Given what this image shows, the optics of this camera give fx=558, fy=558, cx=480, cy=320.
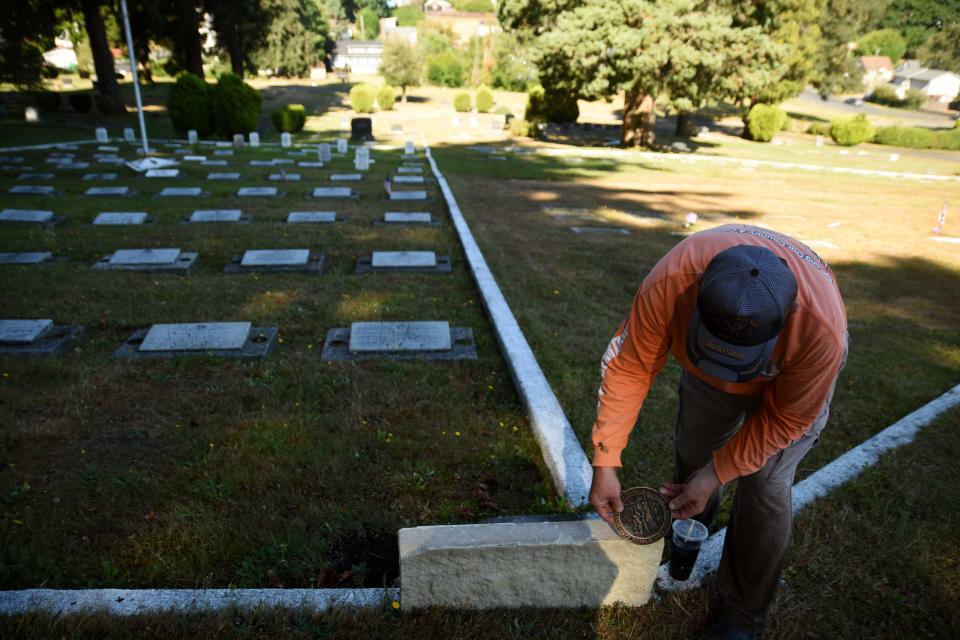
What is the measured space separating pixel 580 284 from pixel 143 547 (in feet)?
15.7

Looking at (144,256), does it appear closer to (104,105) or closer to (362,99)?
(104,105)

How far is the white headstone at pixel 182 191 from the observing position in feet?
32.8

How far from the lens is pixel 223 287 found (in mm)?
5684

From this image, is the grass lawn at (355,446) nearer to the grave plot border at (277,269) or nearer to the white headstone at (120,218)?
the grave plot border at (277,269)

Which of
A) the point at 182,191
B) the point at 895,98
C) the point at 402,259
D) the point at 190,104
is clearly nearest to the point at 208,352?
the point at 402,259

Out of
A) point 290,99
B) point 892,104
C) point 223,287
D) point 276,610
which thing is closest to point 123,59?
point 290,99

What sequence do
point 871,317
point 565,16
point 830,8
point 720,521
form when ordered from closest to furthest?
1. point 720,521
2. point 871,317
3. point 565,16
4. point 830,8

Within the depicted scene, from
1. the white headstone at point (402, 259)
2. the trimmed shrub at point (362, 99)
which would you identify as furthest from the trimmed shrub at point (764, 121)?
the white headstone at point (402, 259)

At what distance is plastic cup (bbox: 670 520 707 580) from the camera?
2266 mm

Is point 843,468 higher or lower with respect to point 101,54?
lower

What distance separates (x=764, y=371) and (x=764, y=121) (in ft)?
107

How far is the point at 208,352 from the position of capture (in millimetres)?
4289

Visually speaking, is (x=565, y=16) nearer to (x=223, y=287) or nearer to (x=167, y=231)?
(x=167, y=231)

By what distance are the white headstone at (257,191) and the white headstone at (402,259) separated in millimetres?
4494
